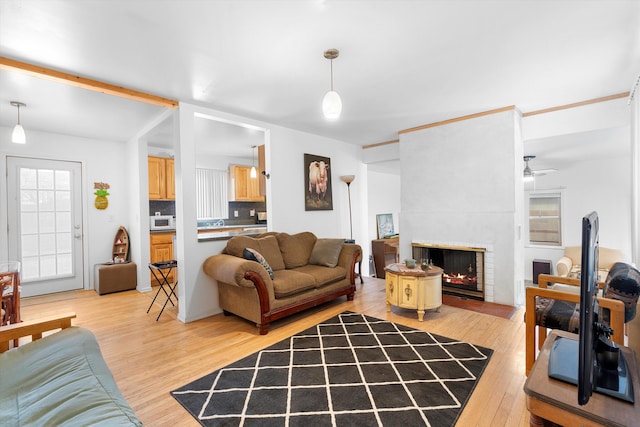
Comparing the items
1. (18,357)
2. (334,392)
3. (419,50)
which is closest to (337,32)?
(419,50)

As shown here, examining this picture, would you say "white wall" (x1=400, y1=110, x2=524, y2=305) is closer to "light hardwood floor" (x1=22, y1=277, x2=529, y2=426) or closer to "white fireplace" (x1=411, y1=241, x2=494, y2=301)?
"white fireplace" (x1=411, y1=241, x2=494, y2=301)

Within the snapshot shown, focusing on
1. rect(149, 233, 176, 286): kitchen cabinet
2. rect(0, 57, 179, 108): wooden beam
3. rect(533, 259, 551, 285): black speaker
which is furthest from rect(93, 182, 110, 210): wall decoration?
rect(533, 259, 551, 285): black speaker

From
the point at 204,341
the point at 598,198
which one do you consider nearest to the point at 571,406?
the point at 204,341

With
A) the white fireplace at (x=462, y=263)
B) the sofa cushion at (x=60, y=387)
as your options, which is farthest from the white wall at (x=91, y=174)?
the white fireplace at (x=462, y=263)

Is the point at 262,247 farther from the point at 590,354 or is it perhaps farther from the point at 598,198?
the point at 598,198

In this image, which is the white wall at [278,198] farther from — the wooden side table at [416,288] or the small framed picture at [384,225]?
the wooden side table at [416,288]

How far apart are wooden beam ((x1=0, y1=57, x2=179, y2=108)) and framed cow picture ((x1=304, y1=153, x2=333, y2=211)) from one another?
2168 mm

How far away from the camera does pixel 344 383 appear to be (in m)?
2.17

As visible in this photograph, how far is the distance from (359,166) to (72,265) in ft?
17.5

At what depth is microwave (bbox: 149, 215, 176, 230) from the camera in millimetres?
5331

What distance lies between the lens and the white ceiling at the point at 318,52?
1.91 m

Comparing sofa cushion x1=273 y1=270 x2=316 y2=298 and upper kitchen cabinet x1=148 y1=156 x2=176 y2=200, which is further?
upper kitchen cabinet x1=148 y1=156 x2=176 y2=200

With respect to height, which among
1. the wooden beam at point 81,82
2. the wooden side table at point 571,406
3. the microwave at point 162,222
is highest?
the wooden beam at point 81,82

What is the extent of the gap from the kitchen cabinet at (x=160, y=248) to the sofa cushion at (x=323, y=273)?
8.72 ft
